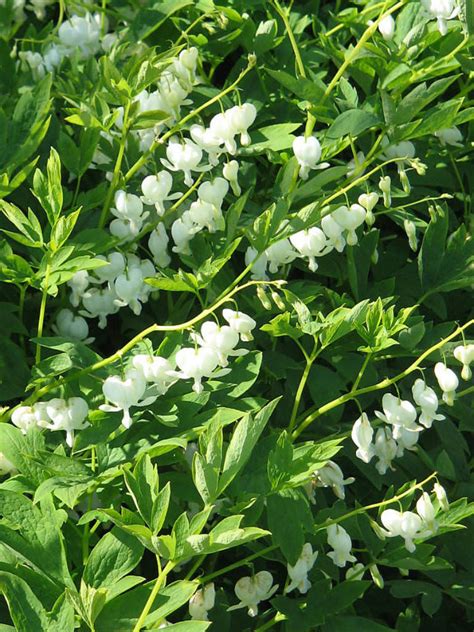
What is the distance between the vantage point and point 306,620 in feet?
6.75

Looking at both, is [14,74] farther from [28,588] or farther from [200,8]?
[28,588]

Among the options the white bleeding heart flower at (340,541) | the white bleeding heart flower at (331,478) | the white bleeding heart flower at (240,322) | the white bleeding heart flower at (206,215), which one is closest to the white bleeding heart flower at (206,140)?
the white bleeding heart flower at (206,215)

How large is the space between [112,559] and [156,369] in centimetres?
36

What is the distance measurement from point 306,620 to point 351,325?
2.05 feet

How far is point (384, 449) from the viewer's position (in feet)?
7.21

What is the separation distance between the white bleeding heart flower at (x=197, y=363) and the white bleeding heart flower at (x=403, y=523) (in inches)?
18.1

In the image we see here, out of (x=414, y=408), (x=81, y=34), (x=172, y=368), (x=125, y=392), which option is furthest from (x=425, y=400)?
(x=81, y=34)

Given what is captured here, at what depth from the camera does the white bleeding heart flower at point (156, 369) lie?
187 cm

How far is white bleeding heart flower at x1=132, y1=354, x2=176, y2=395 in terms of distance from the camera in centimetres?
187

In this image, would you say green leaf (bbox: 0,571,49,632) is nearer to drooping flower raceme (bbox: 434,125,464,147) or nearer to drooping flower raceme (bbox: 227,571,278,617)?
drooping flower raceme (bbox: 227,571,278,617)

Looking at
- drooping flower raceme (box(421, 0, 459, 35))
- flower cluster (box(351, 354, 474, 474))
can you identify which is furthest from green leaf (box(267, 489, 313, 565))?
drooping flower raceme (box(421, 0, 459, 35))

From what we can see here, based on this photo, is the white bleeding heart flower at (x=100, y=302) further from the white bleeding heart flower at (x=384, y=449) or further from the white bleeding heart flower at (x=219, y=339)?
the white bleeding heart flower at (x=384, y=449)

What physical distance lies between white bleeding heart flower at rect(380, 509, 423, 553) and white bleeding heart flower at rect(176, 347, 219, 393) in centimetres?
46

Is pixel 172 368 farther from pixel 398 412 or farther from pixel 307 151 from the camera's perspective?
pixel 307 151
